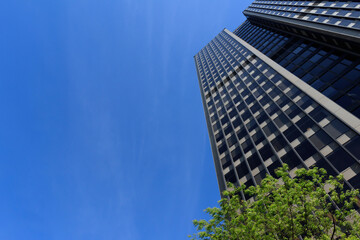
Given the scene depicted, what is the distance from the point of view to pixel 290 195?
1080cm

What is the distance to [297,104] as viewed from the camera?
30.5m

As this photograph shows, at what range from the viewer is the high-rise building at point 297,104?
923 inches

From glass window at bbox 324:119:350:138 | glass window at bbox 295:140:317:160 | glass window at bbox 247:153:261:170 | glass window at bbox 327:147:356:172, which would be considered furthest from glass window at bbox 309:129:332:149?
glass window at bbox 247:153:261:170

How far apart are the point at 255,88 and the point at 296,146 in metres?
18.3

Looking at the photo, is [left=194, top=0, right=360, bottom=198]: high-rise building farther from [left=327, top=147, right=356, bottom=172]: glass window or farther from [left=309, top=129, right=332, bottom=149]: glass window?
[left=309, top=129, right=332, bottom=149]: glass window

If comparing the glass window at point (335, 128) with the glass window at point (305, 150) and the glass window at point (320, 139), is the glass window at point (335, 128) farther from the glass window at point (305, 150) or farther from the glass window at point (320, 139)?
the glass window at point (305, 150)

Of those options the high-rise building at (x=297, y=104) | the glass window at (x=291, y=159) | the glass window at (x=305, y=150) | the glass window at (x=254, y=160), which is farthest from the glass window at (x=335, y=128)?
the glass window at (x=254, y=160)

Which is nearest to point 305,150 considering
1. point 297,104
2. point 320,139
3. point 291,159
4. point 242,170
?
point 291,159

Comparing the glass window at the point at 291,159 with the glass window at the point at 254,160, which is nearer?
the glass window at the point at 291,159

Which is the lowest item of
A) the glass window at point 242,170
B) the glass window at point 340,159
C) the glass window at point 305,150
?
the glass window at point 340,159

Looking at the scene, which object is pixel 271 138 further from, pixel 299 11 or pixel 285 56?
pixel 299 11

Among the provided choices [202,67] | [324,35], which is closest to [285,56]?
[324,35]

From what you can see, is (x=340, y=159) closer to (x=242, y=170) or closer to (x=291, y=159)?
(x=291, y=159)

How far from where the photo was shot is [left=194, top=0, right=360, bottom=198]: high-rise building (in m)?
A: 23.5
